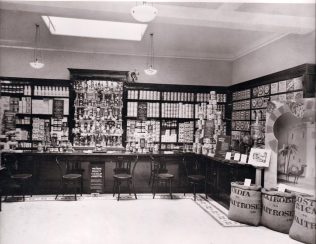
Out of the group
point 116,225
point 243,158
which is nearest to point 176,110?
point 243,158

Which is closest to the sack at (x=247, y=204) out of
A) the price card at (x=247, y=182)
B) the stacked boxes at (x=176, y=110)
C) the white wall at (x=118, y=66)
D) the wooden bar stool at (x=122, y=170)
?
the price card at (x=247, y=182)

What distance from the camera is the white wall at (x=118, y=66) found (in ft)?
27.0

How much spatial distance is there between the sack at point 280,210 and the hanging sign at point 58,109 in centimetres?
559

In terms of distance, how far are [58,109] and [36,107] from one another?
564 millimetres

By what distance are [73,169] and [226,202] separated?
3310 mm

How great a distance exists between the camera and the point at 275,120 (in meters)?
5.09

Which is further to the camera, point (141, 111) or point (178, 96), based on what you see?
point (178, 96)

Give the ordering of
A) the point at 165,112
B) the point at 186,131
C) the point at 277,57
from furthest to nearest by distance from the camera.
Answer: the point at 186,131, the point at 165,112, the point at 277,57

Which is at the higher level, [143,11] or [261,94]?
[143,11]

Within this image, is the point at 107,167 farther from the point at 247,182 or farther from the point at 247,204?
the point at 247,204

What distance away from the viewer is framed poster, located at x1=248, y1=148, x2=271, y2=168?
5.14 metres

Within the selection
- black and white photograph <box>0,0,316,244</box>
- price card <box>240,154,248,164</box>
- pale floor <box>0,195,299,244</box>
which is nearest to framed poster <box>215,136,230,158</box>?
black and white photograph <box>0,0,316,244</box>

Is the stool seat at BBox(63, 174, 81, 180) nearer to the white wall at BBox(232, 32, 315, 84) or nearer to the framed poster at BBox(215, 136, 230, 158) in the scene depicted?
the framed poster at BBox(215, 136, 230, 158)

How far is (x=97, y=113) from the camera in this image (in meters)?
8.24
